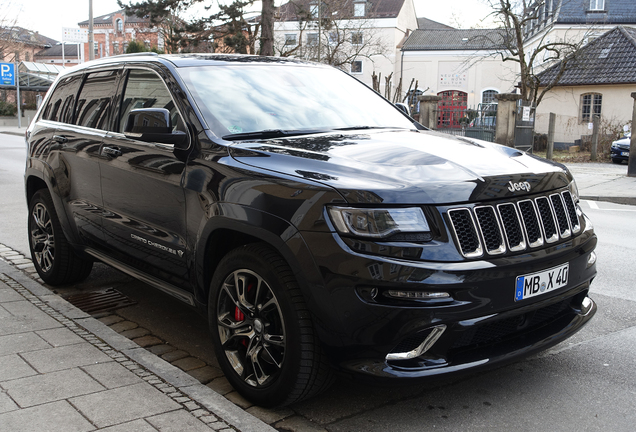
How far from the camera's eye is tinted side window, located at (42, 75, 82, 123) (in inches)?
209

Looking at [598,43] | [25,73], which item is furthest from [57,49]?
[598,43]

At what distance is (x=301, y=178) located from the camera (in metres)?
3.00

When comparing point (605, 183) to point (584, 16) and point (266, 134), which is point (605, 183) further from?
point (584, 16)

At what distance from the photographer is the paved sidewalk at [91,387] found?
2910 mm

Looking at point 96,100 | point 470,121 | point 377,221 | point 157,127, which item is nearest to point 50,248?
point 96,100

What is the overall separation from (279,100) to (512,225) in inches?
70.1

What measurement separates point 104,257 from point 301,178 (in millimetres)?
2331

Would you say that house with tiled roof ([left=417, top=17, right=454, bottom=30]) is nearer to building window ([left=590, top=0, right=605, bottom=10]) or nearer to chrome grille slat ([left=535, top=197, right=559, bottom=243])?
building window ([left=590, top=0, right=605, bottom=10])

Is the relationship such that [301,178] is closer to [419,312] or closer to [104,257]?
[419,312]

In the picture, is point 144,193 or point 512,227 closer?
point 512,227

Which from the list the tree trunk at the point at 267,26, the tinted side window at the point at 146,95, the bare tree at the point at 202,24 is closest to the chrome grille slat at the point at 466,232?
the tinted side window at the point at 146,95

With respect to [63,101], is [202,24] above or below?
above

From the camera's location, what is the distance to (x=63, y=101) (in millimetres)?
5512

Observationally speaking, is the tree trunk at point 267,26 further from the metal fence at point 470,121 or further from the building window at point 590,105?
the building window at point 590,105
